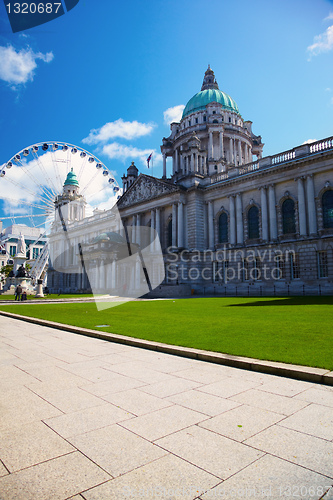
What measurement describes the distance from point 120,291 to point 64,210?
5010cm

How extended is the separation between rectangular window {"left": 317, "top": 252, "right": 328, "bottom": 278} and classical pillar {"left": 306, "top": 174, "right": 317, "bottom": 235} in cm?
256

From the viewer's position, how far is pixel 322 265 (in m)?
35.7

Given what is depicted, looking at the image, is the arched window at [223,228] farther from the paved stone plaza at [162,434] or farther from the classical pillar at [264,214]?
the paved stone plaza at [162,434]

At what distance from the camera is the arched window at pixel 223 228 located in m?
46.9

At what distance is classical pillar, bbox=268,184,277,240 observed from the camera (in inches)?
1576

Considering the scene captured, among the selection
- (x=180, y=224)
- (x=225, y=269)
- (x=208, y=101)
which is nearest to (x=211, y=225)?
(x=180, y=224)

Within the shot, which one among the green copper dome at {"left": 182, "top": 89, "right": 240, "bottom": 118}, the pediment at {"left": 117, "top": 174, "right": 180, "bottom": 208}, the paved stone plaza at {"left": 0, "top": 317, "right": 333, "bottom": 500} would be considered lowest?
the paved stone plaza at {"left": 0, "top": 317, "right": 333, "bottom": 500}

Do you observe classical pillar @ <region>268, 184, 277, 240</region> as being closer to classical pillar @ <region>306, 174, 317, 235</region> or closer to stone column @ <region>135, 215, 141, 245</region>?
classical pillar @ <region>306, 174, 317, 235</region>

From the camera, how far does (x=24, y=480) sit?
328 centimetres

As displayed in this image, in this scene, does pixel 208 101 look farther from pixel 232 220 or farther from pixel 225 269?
pixel 225 269

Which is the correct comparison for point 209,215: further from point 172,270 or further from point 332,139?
point 332,139

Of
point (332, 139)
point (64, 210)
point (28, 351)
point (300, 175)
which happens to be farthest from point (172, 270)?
point (64, 210)

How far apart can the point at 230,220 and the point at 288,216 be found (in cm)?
811

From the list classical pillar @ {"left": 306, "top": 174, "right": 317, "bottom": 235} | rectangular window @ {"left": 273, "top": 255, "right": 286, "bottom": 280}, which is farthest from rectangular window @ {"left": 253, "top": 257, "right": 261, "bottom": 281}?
classical pillar @ {"left": 306, "top": 174, "right": 317, "bottom": 235}
